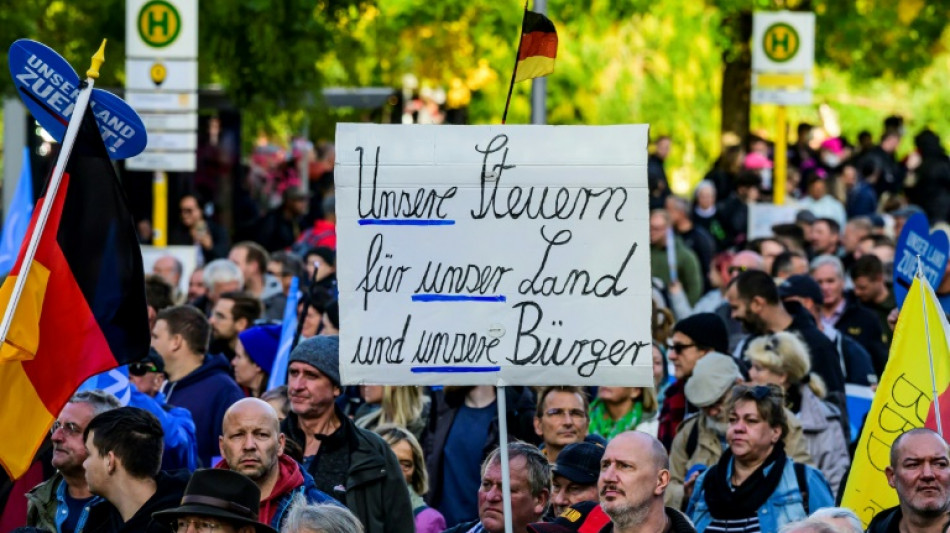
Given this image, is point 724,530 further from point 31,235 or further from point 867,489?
point 31,235

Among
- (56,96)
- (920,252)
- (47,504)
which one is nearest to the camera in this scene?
(56,96)

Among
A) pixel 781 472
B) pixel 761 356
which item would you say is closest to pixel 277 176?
pixel 761 356

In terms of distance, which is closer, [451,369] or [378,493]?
[451,369]

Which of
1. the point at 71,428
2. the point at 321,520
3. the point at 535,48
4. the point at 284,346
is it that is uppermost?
the point at 535,48

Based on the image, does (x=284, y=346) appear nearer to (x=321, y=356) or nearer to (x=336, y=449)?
(x=321, y=356)

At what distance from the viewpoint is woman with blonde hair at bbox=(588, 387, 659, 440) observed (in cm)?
1041

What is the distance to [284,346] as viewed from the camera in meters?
11.4

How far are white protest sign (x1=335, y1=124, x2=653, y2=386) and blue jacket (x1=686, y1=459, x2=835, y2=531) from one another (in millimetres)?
1507

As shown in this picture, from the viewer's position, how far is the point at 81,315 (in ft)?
24.9

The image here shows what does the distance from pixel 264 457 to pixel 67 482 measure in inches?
41.5

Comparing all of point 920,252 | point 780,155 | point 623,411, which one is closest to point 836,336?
point 920,252

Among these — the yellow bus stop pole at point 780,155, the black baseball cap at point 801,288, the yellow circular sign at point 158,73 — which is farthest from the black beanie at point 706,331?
the yellow bus stop pole at point 780,155

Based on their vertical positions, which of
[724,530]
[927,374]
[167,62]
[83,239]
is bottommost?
[724,530]

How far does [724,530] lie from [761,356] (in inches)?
74.7
